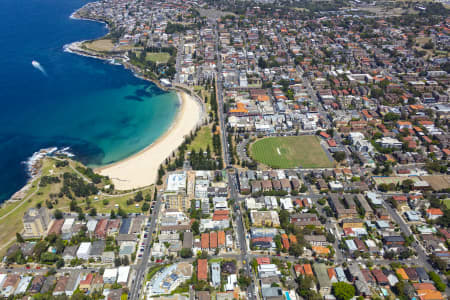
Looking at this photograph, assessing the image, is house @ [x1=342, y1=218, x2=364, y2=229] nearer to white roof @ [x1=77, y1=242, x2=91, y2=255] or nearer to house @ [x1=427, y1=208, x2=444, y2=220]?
house @ [x1=427, y1=208, x2=444, y2=220]

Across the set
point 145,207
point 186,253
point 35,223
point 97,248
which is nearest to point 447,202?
point 186,253

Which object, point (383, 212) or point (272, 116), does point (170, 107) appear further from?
point (383, 212)

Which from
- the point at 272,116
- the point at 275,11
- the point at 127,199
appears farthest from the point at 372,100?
the point at 275,11

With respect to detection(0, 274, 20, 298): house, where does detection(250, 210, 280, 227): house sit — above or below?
above

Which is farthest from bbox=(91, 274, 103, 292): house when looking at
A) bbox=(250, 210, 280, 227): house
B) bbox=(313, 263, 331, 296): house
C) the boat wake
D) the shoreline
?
the boat wake

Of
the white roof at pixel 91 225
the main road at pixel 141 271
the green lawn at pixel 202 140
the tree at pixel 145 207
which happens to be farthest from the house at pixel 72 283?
the green lawn at pixel 202 140

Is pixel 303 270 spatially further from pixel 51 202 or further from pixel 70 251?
pixel 51 202
